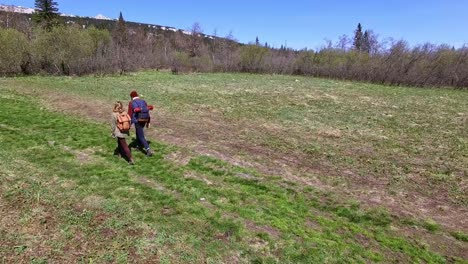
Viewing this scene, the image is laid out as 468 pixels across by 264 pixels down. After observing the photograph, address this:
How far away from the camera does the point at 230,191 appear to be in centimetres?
838

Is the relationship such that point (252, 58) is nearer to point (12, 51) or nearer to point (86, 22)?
point (12, 51)

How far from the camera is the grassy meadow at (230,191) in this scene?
6.03 meters

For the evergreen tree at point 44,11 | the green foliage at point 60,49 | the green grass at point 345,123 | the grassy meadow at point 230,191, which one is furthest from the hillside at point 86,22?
the grassy meadow at point 230,191

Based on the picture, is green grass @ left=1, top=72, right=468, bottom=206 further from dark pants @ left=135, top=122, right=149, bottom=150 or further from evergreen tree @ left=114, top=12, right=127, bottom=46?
evergreen tree @ left=114, top=12, right=127, bottom=46

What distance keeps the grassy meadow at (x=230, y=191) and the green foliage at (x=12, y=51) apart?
52.9 feet

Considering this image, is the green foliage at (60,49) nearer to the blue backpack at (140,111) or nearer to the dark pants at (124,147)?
the blue backpack at (140,111)

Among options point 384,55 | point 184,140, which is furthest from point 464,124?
point 384,55

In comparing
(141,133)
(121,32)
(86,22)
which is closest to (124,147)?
(141,133)

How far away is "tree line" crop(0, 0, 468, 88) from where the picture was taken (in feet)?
107

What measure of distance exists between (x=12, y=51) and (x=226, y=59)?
Result: 27.7 metres

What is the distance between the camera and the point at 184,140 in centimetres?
1262

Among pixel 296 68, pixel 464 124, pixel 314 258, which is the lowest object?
pixel 314 258

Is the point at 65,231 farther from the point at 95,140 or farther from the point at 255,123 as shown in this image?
the point at 255,123

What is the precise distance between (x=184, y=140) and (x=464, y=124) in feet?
47.4
